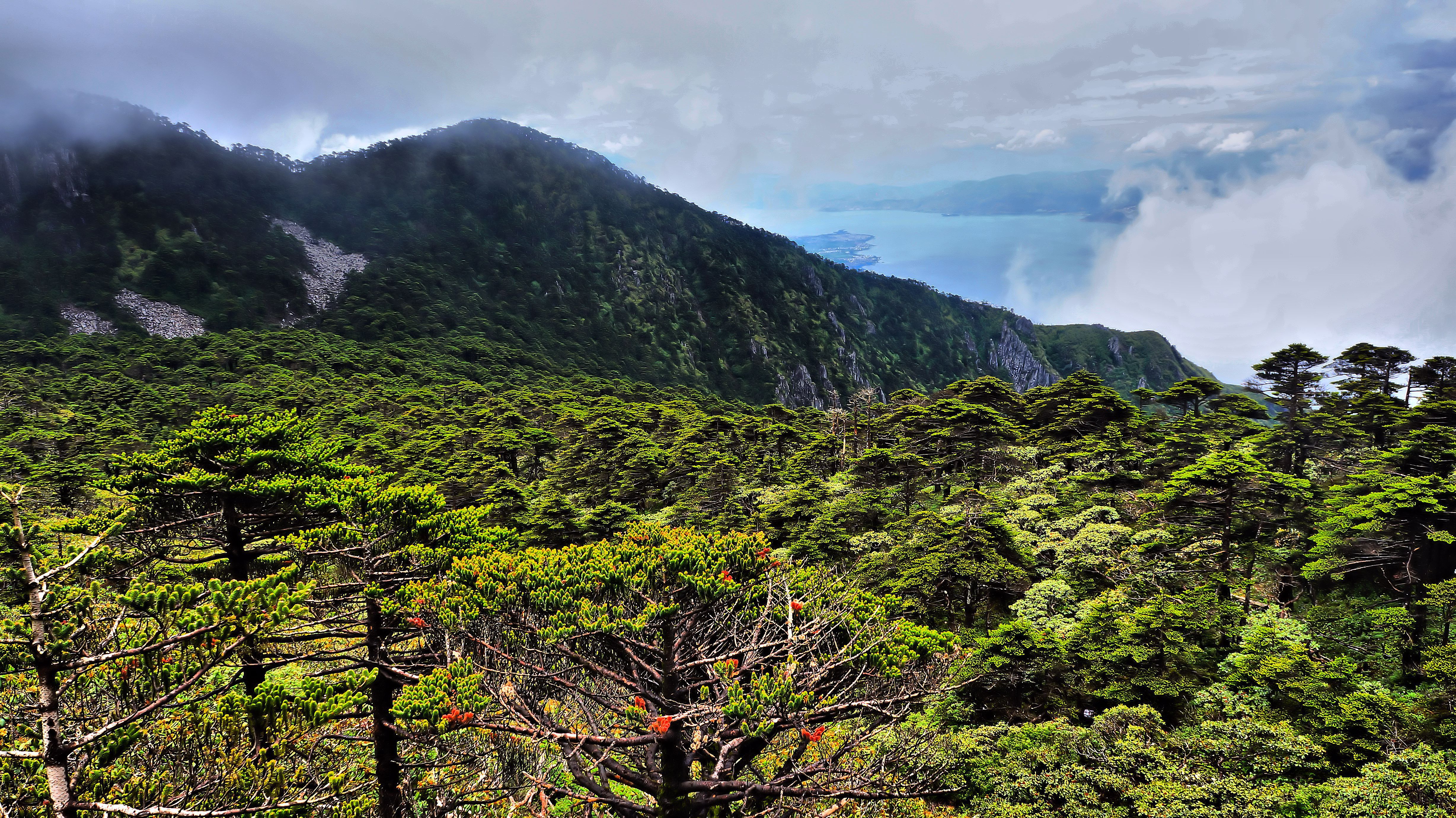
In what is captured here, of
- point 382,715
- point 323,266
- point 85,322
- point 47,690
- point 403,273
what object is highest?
point 323,266

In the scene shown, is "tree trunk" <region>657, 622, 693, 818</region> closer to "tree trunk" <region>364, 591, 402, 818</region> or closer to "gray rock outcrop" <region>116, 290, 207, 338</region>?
"tree trunk" <region>364, 591, 402, 818</region>

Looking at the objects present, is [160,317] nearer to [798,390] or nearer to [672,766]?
[798,390]

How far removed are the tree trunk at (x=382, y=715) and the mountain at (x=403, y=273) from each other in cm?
7925

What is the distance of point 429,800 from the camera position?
11906 mm

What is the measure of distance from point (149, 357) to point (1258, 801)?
106109 mm

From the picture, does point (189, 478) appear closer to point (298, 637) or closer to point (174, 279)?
point (298, 637)

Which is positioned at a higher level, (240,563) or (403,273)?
(403,273)

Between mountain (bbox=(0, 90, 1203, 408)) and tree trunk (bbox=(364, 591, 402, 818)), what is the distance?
7925 centimetres

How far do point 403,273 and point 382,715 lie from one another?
6358 inches

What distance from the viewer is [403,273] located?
147875 millimetres

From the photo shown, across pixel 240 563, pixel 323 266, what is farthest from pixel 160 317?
pixel 240 563

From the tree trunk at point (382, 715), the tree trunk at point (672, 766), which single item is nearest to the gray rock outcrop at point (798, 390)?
the tree trunk at point (382, 715)

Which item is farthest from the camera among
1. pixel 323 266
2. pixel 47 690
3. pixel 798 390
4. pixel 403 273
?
pixel 798 390

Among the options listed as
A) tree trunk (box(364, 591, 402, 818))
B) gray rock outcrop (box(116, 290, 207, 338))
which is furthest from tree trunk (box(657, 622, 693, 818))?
gray rock outcrop (box(116, 290, 207, 338))
